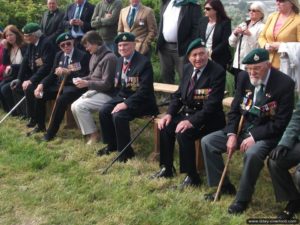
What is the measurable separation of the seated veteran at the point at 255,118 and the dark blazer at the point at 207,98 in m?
0.33

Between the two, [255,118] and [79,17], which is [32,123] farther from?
[255,118]

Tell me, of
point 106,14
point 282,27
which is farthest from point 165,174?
point 106,14

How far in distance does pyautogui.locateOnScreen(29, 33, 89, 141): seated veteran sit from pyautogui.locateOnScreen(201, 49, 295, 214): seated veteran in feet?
9.01

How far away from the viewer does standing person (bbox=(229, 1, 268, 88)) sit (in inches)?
225

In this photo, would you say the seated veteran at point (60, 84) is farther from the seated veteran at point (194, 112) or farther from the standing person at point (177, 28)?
the seated veteran at point (194, 112)

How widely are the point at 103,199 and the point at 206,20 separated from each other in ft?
9.11

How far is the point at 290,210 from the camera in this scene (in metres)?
4.24

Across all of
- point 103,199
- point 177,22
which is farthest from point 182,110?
point 177,22

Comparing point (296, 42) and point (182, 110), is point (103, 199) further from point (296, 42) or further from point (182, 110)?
point (296, 42)

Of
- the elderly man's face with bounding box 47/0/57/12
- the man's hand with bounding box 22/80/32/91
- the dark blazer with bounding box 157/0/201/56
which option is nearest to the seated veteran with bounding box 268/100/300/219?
the dark blazer with bounding box 157/0/201/56

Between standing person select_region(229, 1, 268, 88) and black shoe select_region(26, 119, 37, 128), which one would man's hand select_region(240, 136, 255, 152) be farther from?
black shoe select_region(26, 119, 37, 128)

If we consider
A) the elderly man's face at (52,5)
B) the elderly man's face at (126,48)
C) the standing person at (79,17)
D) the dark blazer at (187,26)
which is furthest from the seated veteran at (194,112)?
the elderly man's face at (52,5)

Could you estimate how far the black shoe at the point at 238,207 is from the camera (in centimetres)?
432

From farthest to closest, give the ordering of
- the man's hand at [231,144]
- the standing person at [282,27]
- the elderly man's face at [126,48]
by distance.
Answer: the elderly man's face at [126,48] → the standing person at [282,27] → the man's hand at [231,144]
